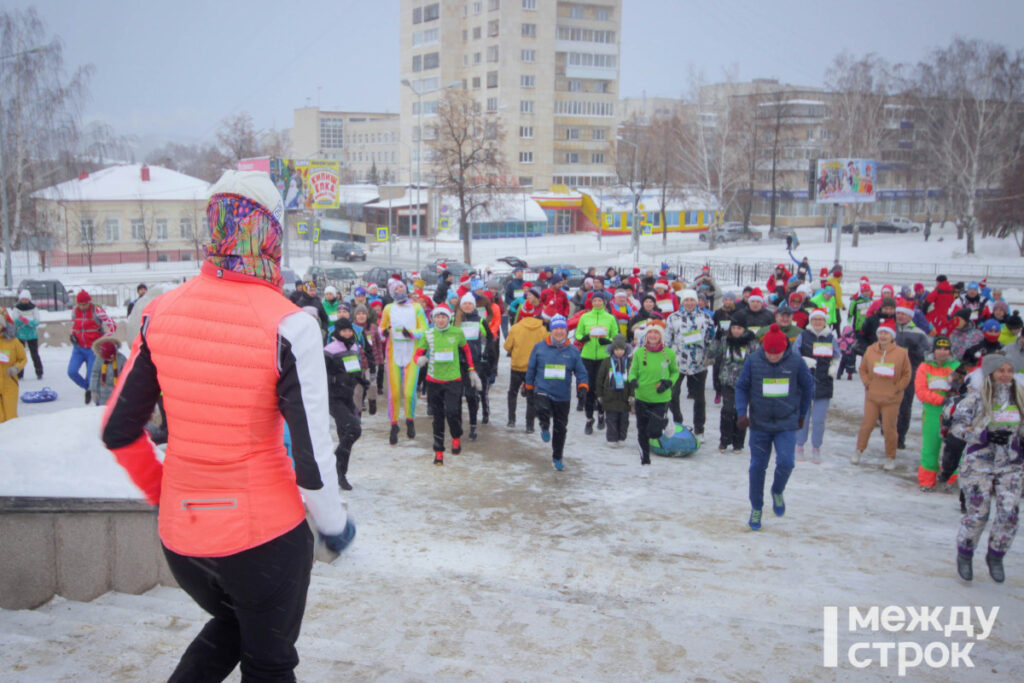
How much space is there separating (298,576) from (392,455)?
8137mm

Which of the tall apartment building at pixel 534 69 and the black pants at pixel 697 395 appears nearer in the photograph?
the black pants at pixel 697 395

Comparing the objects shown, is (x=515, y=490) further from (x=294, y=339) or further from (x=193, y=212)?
(x=193, y=212)

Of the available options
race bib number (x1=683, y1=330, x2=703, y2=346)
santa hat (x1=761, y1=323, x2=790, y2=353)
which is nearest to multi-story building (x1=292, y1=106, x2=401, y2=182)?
race bib number (x1=683, y1=330, x2=703, y2=346)

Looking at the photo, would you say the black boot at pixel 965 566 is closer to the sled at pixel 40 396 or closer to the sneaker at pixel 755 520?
the sneaker at pixel 755 520

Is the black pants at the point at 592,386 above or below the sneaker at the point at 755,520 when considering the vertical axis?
above

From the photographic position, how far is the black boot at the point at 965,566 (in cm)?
657

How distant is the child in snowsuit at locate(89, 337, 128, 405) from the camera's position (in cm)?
904

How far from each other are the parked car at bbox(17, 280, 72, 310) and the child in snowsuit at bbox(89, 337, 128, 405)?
19.6 metres

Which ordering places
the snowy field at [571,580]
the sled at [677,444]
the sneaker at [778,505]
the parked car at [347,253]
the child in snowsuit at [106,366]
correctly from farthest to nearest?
the parked car at [347,253] < the sled at [677,444] < the child in snowsuit at [106,366] < the sneaker at [778,505] < the snowy field at [571,580]

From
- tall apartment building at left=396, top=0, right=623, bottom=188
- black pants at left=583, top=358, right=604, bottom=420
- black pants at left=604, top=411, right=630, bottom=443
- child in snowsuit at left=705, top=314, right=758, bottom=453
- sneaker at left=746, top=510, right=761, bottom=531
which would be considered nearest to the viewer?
sneaker at left=746, top=510, right=761, bottom=531

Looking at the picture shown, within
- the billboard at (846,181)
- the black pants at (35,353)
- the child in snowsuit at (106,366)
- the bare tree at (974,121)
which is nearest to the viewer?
the child in snowsuit at (106,366)

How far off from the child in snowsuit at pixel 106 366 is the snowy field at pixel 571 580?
9.95 ft

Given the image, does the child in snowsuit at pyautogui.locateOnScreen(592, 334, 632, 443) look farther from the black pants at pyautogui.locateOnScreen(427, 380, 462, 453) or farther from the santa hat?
the santa hat

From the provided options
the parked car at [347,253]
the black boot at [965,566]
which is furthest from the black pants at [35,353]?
the parked car at [347,253]
